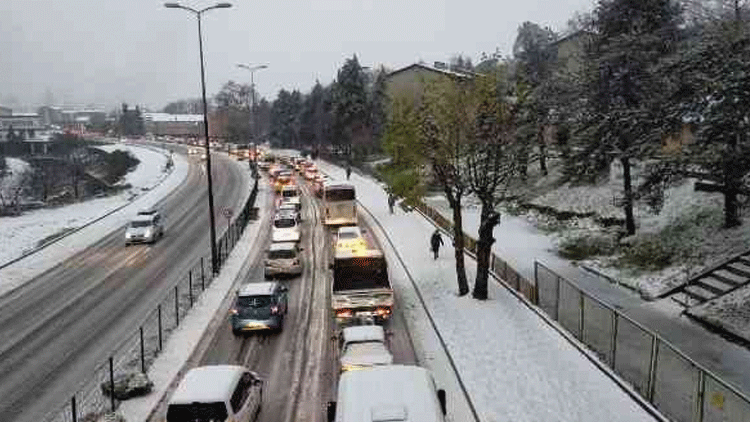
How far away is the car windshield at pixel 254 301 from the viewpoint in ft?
77.6

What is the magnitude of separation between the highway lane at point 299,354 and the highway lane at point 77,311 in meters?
3.71

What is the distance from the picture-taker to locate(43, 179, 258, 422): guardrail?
17469 mm

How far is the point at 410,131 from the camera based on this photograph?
87.1 ft

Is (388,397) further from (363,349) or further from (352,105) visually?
(352,105)

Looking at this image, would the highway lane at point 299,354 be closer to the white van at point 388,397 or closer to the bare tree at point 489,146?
the bare tree at point 489,146

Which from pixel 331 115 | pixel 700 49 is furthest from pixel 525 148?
pixel 331 115

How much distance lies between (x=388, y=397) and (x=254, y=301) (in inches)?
487

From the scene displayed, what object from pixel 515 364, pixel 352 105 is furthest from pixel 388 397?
pixel 352 105

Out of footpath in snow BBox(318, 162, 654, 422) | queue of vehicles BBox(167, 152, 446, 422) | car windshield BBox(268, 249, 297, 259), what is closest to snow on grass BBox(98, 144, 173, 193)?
car windshield BBox(268, 249, 297, 259)

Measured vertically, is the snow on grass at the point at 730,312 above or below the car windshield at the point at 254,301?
below

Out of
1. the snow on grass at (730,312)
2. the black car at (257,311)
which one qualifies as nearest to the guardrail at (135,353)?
the black car at (257,311)

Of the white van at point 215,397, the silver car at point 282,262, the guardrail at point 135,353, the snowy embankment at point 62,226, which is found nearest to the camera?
the white van at point 215,397

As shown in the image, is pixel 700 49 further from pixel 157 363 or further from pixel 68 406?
pixel 68 406

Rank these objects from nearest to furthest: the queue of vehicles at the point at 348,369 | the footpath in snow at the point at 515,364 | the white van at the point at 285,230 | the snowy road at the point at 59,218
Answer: the queue of vehicles at the point at 348,369
the footpath in snow at the point at 515,364
the white van at the point at 285,230
the snowy road at the point at 59,218
